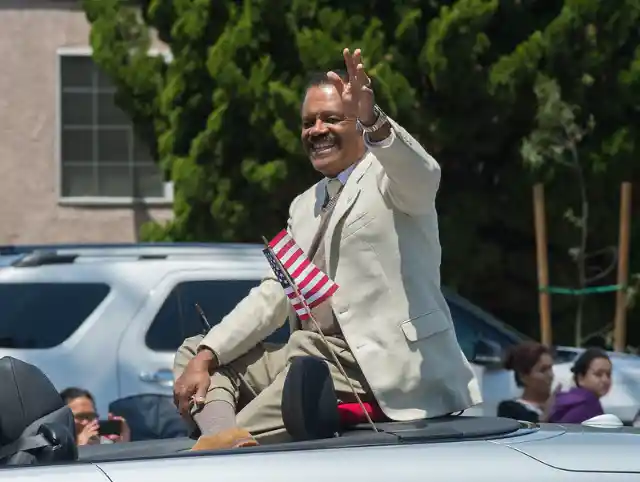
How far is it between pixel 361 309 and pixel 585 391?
330cm

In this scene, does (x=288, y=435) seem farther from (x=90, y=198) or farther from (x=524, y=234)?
(x=90, y=198)

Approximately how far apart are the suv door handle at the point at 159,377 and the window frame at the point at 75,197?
6.24m

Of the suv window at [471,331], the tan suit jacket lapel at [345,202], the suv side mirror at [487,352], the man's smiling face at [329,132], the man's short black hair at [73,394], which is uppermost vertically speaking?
the man's smiling face at [329,132]

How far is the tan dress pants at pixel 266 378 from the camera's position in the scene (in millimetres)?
3656

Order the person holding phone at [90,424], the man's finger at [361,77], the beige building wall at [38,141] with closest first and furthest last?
the man's finger at [361,77] → the person holding phone at [90,424] → the beige building wall at [38,141]

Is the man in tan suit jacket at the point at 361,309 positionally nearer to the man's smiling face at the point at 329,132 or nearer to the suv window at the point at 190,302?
the man's smiling face at the point at 329,132

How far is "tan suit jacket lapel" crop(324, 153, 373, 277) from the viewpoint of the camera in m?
3.84

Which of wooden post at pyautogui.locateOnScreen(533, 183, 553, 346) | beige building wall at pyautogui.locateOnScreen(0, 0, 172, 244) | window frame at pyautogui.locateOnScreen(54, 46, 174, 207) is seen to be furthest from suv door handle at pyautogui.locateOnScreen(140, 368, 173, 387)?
beige building wall at pyautogui.locateOnScreen(0, 0, 172, 244)

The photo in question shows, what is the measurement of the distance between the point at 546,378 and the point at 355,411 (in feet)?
12.3

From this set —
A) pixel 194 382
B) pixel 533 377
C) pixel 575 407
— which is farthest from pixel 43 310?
pixel 194 382

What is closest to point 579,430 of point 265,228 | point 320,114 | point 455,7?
point 320,114

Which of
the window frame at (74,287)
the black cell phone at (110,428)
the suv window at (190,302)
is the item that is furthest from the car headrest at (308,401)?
the window frame at (74,287)

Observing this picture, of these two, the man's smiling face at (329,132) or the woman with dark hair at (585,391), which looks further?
the woman with dark hair at (585,391)

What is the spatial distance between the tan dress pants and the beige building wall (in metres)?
9.74
